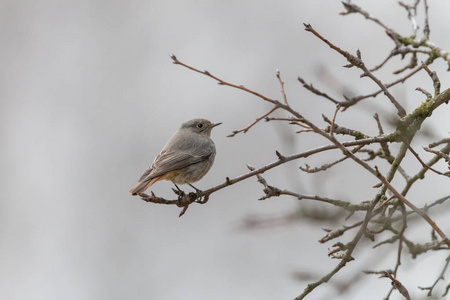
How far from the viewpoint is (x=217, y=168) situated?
6.88 meters

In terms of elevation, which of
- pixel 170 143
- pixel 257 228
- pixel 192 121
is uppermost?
pixel 192 121

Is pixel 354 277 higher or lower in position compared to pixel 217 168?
lower

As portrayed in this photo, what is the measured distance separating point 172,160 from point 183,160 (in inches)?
4.3

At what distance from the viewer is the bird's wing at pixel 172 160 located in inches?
169

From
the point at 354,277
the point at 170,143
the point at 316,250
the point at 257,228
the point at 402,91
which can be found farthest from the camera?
the point at 316,250

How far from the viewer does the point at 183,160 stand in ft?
15.4

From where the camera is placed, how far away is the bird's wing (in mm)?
4297

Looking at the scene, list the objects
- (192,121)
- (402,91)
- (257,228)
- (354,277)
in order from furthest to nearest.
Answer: (192,121)
(402,91)
(354,277)
(257,228)

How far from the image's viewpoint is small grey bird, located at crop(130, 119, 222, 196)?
435 cm

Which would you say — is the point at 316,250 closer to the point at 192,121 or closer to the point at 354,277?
the point at 192,121

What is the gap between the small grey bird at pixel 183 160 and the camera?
171 inches

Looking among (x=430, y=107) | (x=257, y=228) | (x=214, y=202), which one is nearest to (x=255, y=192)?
(x=214, y=202)

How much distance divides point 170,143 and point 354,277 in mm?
2589

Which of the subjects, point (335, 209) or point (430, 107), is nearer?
point (335, 209)
